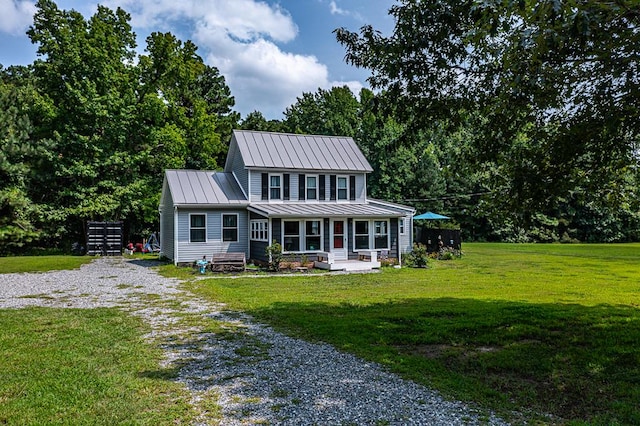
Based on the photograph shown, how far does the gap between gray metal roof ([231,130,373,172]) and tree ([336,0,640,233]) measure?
16076 millimetres

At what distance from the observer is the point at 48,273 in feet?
61.6

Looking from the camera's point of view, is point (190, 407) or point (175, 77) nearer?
point (190, 407)

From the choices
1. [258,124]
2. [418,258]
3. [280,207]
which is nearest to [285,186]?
[280,207]

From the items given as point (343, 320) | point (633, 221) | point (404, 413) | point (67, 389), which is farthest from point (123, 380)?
point (633, 221)

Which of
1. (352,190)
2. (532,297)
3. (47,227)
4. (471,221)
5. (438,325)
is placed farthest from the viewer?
(471,221)

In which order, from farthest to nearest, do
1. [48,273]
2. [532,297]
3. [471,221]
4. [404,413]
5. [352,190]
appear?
[471,221] → [352,190] → [48,273] → [532,297] → [404,413]

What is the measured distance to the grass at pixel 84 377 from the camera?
476cm

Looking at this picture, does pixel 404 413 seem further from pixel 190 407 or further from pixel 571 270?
pixel 571 270

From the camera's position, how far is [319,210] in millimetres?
21984

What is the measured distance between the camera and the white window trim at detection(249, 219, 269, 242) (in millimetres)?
21648

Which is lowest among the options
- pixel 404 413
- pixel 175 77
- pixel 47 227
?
pixel 404 413

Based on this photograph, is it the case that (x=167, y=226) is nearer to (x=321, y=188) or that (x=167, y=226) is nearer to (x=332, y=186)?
(x=321, y=188)

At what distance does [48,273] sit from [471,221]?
36707 mm

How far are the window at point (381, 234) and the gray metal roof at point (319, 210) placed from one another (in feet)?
2.37
